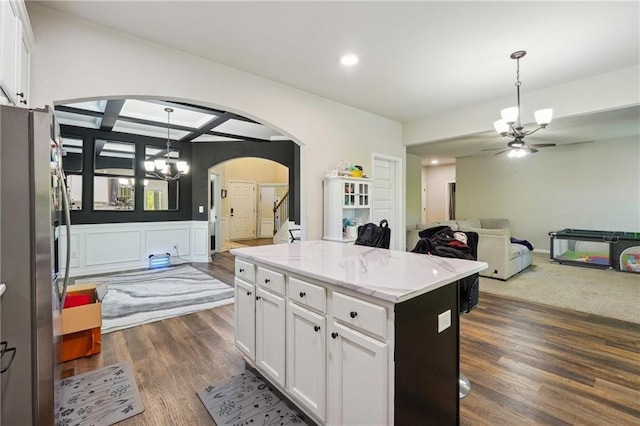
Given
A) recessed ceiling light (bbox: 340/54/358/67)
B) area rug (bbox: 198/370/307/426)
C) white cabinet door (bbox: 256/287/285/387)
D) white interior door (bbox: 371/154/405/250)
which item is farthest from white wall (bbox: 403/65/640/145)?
area rug (bbox: 198/370/307/426)

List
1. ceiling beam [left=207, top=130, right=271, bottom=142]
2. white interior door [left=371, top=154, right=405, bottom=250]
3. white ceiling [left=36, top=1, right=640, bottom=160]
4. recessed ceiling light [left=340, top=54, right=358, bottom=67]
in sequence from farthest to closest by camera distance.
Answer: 1. ceiling beam [left=207, top=130, right=271, bottom=142]
2. white interior door [left=371, top=154, right=405, bottom=250]
3. recessed ceiling light [left=340, top=54, right=358, bottom=67]
4. white ceiling [left=36, top=1, right=640, bottom=160]

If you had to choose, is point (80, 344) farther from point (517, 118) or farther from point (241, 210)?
point (241, 210)

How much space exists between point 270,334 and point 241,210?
8911 mm

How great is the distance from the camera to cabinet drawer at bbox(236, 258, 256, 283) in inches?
86.5

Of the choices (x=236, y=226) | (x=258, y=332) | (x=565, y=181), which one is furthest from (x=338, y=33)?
(x=236, y=226)

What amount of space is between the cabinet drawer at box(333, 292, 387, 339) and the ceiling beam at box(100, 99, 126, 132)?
395 centimetres

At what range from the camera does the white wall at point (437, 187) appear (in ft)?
35.7

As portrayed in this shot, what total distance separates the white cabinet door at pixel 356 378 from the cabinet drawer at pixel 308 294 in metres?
0.14

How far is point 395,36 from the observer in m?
2.69

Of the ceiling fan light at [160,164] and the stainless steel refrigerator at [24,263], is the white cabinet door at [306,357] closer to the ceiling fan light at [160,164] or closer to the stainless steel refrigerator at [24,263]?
the stainless steel refrigerator at [24,263]

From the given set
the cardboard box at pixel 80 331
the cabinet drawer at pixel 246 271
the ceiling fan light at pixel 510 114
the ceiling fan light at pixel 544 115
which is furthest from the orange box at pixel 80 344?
the ceiling fan light at pixel 544 115

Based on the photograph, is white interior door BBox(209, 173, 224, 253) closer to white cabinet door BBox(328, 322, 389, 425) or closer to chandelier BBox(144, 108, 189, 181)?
chandelier BBox(144, 108, 189, 181)

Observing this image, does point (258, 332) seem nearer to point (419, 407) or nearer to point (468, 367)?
point (419, 407)

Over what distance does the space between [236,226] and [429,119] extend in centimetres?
755
